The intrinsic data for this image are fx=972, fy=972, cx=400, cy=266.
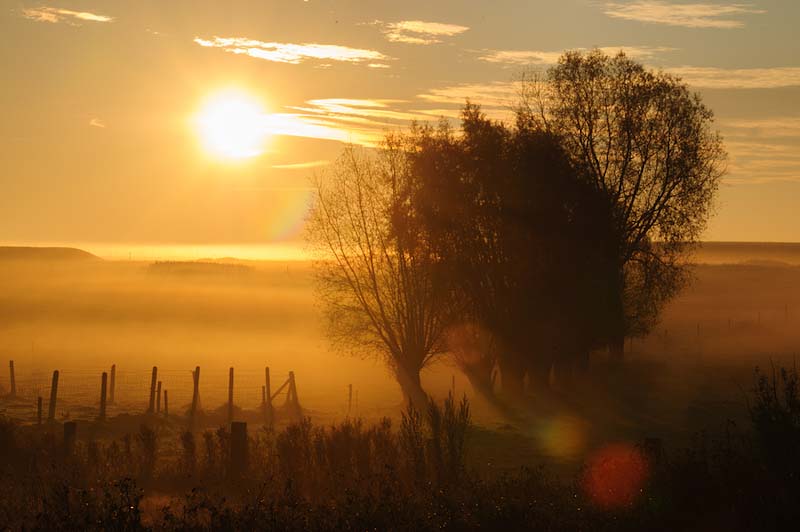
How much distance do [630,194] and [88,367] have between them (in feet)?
153

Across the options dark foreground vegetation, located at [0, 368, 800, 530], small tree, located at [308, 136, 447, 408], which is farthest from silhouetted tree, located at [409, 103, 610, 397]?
dark foreground vegetation, located at [0, 368, 800, 530]

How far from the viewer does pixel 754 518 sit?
1491 cm

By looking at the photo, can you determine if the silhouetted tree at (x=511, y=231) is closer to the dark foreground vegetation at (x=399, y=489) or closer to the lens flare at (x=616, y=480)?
the dark foreground vegetation at (x=399, y=489)

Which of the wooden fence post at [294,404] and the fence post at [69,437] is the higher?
the fence post at [69,437]

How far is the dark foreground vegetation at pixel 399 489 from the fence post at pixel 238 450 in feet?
0.55

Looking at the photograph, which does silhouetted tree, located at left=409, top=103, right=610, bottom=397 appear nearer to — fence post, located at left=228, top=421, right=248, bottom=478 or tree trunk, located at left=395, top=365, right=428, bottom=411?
tree trunk, located at left=395, top=365, right=428, bottom=411

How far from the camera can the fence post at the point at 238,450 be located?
68.9ft

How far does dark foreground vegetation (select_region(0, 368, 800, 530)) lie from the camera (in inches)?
585

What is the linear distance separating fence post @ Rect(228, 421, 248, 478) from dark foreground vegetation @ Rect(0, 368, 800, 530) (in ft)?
0.55

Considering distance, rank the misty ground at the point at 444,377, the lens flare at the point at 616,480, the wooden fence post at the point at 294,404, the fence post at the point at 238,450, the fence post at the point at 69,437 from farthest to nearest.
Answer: the wooden fence post at the point at 294,404
the misty ground at the point at 444,377
the fence post at the point at 69,437
the fence post at the point at 238,450
the lens flare at the point at 616,480

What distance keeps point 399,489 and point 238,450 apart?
509 cm

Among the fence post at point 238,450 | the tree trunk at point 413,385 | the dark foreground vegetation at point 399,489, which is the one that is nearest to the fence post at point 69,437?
the dark foreground vegetation at point 399,489

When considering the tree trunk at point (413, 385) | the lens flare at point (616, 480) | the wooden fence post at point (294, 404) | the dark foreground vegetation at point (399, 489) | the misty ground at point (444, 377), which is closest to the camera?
the dark foreground vegetation at point (399, 489)

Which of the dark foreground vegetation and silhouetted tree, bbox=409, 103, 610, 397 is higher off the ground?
silhouetted tree, bbox=409, 103, 610, 397
